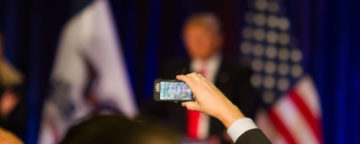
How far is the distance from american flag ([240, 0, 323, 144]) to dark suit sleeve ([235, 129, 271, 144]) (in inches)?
115

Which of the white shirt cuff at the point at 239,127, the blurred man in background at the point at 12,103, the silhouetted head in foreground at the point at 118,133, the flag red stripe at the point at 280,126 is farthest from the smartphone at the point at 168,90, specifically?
the flag red stripe at the point at 280,126

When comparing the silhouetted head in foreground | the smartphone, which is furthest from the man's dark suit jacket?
the silhouetted head in foreground

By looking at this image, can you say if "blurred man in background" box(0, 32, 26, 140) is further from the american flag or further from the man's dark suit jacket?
the american flag

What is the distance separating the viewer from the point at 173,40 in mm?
3965

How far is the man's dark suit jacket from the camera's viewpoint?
2926 mm

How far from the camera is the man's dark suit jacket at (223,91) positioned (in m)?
2.93

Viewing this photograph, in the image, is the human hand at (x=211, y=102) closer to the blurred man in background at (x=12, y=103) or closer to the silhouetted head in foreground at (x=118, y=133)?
the silhouetted head in foreground at (x=118, y=133)

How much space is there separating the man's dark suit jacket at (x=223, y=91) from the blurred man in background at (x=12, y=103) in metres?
0.95

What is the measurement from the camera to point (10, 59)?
147 inches

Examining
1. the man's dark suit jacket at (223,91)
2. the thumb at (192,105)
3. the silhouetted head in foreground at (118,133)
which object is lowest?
the man's dark suit jacket at (223,91)

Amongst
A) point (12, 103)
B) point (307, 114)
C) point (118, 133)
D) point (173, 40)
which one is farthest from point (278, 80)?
point (118, 133)

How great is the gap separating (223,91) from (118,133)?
7.46ft

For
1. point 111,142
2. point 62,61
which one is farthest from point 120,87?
Answer: point 111,142

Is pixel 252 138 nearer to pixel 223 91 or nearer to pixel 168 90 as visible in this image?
pixel 168 90
